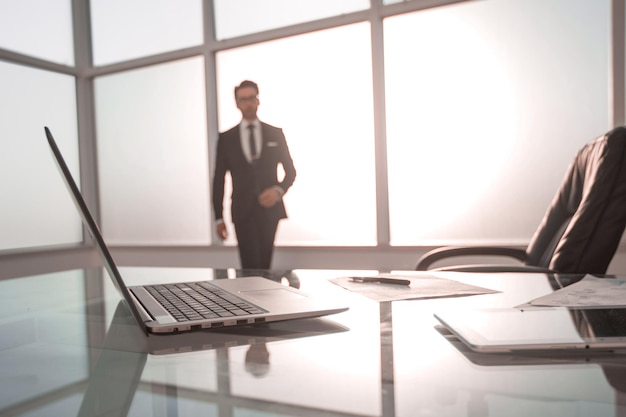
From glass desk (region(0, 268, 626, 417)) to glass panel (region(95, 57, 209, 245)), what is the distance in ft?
14.2

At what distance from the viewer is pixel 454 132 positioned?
4.10 metres

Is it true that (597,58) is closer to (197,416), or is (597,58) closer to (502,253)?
(502,253)

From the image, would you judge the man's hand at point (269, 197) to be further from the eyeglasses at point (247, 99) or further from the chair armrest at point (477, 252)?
the chair armrest at point (477, 252)

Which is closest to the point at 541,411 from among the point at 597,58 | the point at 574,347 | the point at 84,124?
the point at 574,347

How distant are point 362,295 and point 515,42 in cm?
342

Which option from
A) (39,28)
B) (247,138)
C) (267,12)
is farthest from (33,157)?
→ (267,12)

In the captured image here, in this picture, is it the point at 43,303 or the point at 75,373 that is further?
the point at 43,303

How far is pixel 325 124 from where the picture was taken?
4484mm

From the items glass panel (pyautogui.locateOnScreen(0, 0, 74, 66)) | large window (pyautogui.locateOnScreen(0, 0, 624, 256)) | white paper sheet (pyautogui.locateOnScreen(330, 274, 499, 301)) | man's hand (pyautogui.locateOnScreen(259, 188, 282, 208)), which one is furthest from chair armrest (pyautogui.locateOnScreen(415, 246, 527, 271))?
glass panel (pyautogui.locateOnScreen(0, 0, 74, 66))

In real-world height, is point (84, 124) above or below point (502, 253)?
above

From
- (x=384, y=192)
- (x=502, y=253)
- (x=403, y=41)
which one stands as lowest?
(x=502, y=253)

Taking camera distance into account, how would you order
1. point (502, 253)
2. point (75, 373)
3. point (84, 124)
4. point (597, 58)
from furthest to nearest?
1. point (84, 124)
2. point (597, 58)
3. point (502, 253)
4. point (75, 373)

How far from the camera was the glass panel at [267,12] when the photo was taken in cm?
443

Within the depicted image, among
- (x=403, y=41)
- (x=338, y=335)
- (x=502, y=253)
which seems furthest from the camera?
(x=403, y=41)
